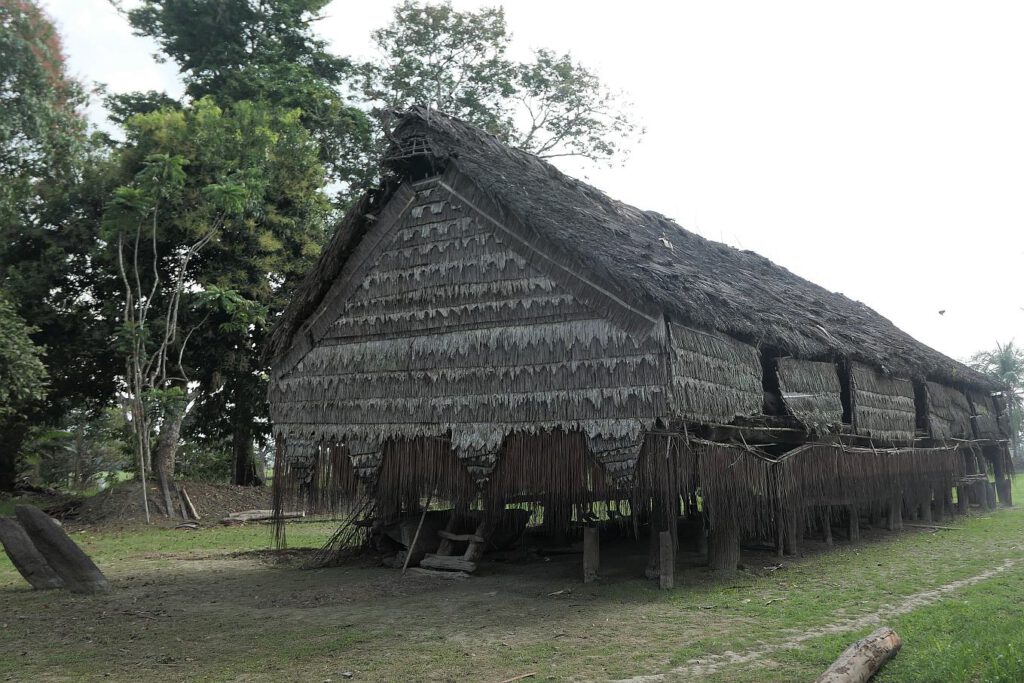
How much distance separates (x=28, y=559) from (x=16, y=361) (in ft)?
25.8

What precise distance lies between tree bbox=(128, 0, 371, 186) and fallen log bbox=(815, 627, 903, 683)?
22.1 meters

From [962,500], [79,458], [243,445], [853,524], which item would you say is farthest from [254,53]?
[962,500]

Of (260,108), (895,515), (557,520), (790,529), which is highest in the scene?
(260,108)

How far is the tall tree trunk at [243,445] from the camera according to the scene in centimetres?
2384

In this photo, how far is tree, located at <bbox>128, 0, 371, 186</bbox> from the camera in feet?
80.9

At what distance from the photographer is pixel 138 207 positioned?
1897 centimetres

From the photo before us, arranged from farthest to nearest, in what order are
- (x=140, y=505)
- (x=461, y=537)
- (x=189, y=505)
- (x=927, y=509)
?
(x=189, y=505)
(x=140, y=505)
(x=927, y=509)
(x=461, y=537)

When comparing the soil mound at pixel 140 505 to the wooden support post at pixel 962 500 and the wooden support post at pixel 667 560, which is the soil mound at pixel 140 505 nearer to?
the wooden support post at pixel 667 560

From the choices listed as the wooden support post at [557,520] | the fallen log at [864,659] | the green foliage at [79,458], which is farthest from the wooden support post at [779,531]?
the green foliage at [79,458]

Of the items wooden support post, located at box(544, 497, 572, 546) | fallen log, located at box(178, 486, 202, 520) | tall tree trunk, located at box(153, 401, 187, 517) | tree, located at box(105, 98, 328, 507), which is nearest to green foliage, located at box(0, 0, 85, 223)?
tree, located at box(105, 98, 328, 507)

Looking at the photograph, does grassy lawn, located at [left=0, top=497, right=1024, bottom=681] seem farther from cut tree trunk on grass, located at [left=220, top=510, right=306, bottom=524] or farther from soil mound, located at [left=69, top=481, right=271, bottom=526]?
cut tree trunk on grass, located at [left=220, top=510, right=306, bottom=524]

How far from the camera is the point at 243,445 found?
2494 centimetres

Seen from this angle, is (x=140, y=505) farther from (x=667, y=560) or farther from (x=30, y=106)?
(x=667, y=560)

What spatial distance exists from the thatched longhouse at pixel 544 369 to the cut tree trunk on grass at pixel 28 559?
10.6ft
